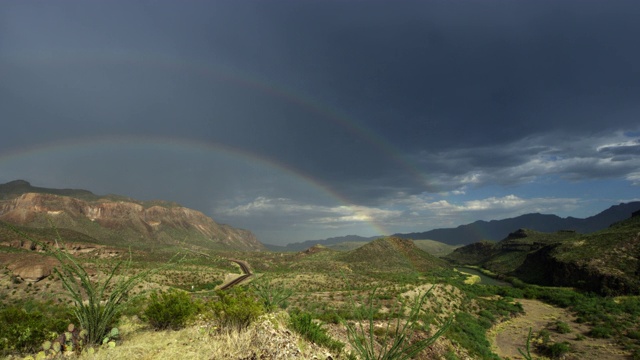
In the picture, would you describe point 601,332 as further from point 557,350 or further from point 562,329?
point 557,350

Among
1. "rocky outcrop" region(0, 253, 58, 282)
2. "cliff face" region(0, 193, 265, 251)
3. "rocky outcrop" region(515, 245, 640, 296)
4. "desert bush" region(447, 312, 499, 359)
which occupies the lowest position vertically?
"rocky outcrop" region(515, 245, 640, 296)

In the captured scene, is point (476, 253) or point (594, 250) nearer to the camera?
point (594, 250)

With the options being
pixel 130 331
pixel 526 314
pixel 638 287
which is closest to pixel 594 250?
pixel 638 287

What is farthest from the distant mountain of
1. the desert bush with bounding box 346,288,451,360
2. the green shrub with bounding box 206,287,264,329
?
the desert bush with bounding box 346,288,451,360

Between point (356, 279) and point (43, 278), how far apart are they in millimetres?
50799

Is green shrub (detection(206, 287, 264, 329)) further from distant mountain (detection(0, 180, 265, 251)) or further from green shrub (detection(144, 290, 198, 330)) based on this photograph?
distant mountain (detection(0, 180, 265, 251))

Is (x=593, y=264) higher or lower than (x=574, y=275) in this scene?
higher

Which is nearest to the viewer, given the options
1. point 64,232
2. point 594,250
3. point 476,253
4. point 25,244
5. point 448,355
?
point 448,355

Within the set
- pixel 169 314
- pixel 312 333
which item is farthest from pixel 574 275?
pixel 169 314

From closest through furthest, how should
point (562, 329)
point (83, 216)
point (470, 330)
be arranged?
point (470, 330) → point (562, 329) → point (83, 216)

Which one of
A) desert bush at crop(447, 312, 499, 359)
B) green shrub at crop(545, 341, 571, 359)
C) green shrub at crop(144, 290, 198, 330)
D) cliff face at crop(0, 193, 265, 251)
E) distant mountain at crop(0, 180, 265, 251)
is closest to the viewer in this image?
green shrub at crop(144, 290, 198, 330)

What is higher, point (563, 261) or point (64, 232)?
point (64, 232)

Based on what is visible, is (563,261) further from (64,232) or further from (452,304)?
(64,232)

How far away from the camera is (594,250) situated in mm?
66125
